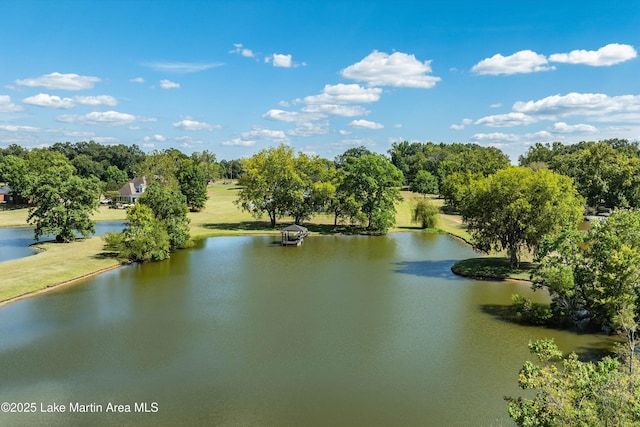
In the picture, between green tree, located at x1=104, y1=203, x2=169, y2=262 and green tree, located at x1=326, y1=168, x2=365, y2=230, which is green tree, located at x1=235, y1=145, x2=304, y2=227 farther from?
green tree, located at x1=104, y1=203, x2=169, y2=262

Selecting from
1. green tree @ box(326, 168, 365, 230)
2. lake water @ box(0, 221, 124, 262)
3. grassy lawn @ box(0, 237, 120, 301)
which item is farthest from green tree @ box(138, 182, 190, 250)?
green tree @ box(326, 168, 365, 230)

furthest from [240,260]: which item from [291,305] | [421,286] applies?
[421,286]

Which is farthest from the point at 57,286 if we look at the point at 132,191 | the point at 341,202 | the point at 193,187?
→ the point at 132,191

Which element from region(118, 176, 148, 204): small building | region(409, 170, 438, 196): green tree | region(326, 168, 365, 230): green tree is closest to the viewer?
region(326, 168, 365, 230): green tree

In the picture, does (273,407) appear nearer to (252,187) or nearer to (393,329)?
(393,329)

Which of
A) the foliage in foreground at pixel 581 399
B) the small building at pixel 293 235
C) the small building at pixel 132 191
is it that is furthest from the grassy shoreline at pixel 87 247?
the foliage in foreground at pixel 581 399

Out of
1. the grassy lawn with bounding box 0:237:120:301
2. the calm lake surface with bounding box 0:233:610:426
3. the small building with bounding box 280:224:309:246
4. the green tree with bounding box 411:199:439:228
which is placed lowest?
the calm lake surface with bounding box 0:233:610:426

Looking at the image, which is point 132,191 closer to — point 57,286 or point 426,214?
point 57,286
